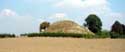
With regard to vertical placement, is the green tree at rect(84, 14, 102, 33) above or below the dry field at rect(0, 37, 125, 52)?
above

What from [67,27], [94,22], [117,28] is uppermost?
[94,22]

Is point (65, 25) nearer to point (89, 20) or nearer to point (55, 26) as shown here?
point (55, 26)

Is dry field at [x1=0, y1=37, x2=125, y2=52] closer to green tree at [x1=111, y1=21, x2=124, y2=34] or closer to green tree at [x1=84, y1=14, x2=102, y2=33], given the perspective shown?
green tree at [x1=84, y1=14, x2=102, y2=33]

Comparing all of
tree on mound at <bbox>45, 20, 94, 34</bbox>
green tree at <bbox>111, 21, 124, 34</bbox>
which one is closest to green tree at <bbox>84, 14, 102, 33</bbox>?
green tree at <bbox>111, 21, 124, 34</bbox>

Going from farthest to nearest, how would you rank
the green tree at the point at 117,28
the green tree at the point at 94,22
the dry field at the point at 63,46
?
1. the green tree at the point at 117,28
2. the green tree at the point at 94,22
3. the dry field at the point at 63,46

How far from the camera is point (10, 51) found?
19672mm

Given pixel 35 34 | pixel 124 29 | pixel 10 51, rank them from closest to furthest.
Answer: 1. pixel 10 51
2. pixel 35 34
3. pixel 124 29

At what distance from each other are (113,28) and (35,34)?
1682 inches

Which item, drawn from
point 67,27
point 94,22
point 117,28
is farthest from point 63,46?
point 117,28

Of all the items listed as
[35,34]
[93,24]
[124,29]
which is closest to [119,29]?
[124,29]

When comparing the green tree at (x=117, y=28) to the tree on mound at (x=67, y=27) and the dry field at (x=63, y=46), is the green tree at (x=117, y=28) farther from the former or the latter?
the dry field at (x=63, y=46)

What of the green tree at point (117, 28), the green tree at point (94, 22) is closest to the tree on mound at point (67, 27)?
the green tree at point (94, 22)

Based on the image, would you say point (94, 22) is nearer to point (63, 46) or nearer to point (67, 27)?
point (67, 27)

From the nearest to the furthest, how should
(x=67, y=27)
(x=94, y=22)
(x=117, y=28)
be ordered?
(x=67, y=27) < (x=94, y=22) < (x=117, y=28)
